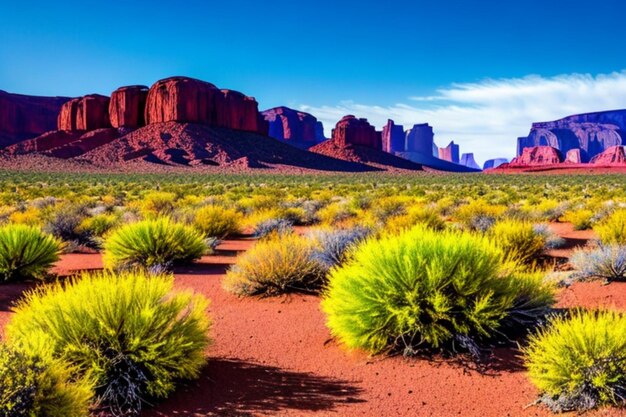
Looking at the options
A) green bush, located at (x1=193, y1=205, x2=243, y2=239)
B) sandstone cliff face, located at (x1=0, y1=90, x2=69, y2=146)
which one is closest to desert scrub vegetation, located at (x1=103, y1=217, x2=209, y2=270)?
green bush, located at (x1=193, y1=205, x2=243, y2=239)

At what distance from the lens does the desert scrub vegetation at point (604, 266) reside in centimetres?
664

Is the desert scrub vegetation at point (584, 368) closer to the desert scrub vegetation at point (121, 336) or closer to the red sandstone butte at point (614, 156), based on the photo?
the desert scrub vegetation at point (121, 336)

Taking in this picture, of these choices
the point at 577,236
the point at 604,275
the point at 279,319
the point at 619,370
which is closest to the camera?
the point at 619,370

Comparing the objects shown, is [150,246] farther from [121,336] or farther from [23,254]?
[121,336]

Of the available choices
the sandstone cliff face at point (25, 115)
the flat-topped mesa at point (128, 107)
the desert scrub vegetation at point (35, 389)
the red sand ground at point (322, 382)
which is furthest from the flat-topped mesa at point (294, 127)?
Result: the desert scrub vegetation at point (35, 389)

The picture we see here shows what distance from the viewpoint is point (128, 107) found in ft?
336

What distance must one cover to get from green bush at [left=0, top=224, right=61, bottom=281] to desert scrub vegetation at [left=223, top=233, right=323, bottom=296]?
10.2ft

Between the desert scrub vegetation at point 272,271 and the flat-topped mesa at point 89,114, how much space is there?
108942 millimetres

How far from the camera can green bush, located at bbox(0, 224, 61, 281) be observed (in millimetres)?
7590

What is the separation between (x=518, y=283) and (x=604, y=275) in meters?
2.65

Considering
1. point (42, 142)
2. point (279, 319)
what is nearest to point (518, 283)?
point (279, 319)

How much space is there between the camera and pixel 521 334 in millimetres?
4738

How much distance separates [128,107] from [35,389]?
107645 mm

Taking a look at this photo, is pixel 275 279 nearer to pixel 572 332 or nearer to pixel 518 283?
pixel 518 283
